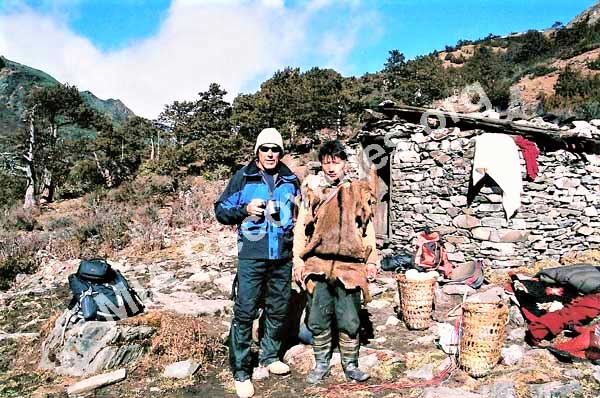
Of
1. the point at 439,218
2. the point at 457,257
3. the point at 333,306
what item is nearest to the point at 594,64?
the point at 439,218

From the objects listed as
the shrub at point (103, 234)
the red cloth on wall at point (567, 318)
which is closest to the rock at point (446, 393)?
the red cloth on wall at point (567, 318)

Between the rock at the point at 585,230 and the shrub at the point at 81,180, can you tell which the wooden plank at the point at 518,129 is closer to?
the rock at the point at 585,230

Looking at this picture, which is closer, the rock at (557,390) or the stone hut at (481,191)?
the rock at (557,390)

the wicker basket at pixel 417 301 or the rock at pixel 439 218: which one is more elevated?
the rock at pixel 439 218

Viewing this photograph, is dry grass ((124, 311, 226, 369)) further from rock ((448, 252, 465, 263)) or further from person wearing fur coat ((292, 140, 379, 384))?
rock ((448, 252, 465, 263))

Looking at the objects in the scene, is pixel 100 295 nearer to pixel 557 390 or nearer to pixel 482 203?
pixel 557 390

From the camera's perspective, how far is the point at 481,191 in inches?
294

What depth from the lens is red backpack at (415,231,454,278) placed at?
7438 mm

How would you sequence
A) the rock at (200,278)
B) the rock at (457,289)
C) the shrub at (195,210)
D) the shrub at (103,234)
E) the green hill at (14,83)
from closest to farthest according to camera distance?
1. the rock at (457,289)
2. the rock at (200,278)
3. the shrub at (103,234)
4. the shrub at (195,210)
5. the green hill at (14,83)

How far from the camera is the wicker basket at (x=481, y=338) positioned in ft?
13.0

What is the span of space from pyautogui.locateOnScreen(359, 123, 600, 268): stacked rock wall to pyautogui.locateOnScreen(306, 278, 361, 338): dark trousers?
172 inches

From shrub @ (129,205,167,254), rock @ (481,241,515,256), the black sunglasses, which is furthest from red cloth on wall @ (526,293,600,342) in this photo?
shrub @ (129,205,167,254)

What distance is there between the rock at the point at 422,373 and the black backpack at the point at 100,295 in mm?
2934

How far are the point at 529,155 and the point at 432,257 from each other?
2214 millimetres
